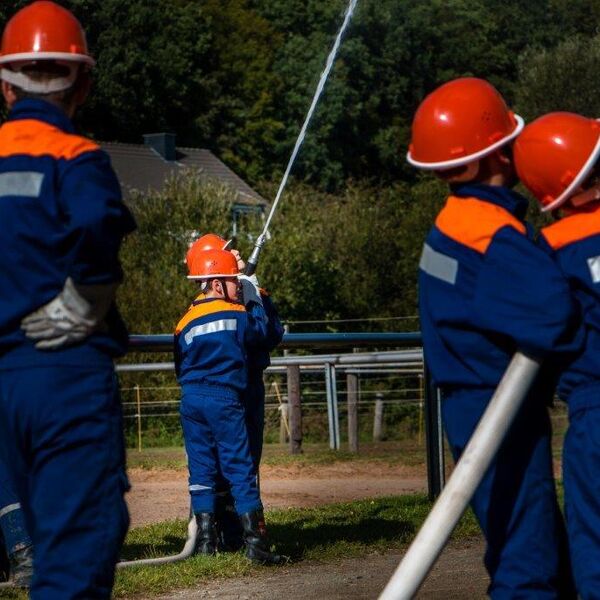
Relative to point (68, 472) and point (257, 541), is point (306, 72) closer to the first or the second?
point (257, 541)

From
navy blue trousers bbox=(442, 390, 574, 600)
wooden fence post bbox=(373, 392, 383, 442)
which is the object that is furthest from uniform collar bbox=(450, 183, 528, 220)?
wooden fence post bbox=(373, 392, 383, 442)

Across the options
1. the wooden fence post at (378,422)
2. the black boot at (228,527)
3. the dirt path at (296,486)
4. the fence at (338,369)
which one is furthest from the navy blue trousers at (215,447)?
the wooden fence post at (378,422)

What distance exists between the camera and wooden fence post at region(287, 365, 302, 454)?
18.2m

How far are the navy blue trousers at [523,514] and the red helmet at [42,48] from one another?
1633 mm

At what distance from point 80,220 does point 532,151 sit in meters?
1.56

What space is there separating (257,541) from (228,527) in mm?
892

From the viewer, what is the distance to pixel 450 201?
16.5ft

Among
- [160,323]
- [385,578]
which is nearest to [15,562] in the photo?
[385,578]

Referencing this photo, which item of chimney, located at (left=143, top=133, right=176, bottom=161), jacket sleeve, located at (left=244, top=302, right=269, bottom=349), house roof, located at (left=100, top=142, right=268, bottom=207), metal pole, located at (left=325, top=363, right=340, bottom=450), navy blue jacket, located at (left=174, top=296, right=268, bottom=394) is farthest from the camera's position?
chimney, located at (left=143, top=133, right=176, bottom=161)

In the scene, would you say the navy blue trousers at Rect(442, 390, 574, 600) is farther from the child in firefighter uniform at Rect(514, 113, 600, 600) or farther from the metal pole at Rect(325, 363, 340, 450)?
the metal pole at Rect(325, 363, 340, 450)

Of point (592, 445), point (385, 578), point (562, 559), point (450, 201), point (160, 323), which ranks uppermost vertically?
point (450, 201)

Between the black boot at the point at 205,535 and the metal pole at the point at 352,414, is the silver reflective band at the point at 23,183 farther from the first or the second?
the metal pole at the point at 352,414

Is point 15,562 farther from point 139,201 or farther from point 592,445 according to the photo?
point 139,201

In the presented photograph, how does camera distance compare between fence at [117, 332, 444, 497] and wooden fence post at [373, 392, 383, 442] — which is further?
wooden fence post at [373, 392, 383, 442]
